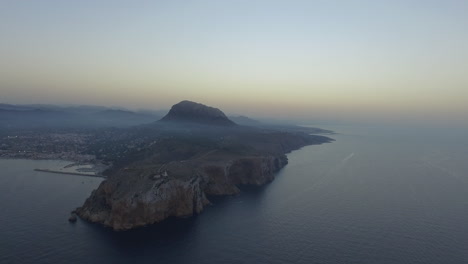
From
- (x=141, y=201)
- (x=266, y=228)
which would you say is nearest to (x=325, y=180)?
(x=266, y=228)

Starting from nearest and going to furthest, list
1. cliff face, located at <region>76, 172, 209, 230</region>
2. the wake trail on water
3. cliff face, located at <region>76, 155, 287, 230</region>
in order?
1. cliff face, located at <region>76, 172, 209, 230</region>
2. cliff face, located at <region>76, 155, 287, 230</region>
3. the wake trail on water

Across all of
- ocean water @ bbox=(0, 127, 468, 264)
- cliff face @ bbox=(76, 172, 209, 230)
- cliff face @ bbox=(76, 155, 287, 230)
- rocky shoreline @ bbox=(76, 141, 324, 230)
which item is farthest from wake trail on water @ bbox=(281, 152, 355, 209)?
cliff face @ bbox=(76, 172, 209, 230)

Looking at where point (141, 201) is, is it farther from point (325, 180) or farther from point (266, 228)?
point (325, 180)

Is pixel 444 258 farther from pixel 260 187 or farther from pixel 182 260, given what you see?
pixel 260 187

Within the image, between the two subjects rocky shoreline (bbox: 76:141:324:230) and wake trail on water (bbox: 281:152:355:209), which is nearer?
rocky shoreline (bbox: 76:141:324:230)

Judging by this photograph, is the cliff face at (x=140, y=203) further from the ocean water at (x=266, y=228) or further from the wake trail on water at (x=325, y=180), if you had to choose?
the wake trail on water at (x=325, y=180)

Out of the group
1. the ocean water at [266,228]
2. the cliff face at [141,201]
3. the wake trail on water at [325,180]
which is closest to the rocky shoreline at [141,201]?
the cliff face at [141,201]

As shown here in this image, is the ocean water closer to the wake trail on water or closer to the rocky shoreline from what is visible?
the wake trail on water

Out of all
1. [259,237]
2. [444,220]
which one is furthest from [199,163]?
[444,220]
